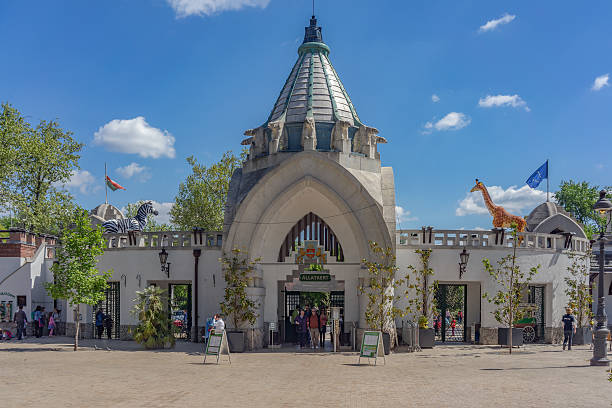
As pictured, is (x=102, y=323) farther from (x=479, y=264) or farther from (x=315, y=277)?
(x=479, y=264)

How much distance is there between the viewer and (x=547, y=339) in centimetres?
2445

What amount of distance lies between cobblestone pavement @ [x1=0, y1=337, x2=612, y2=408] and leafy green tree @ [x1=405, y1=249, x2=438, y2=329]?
67.6 inches

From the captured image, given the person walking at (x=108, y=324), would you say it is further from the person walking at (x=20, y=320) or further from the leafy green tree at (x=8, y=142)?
the leafy green tree at (x=8, y=142)

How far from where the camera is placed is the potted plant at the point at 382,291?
21141 mm

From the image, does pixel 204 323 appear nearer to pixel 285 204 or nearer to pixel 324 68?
pixel 285 204

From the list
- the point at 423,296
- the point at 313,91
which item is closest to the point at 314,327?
the point at 423,296

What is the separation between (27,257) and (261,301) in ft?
48.1

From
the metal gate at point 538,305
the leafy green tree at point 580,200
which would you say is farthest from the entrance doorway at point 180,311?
the leafy green tree at point 580,200

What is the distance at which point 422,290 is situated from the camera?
74.5 feet

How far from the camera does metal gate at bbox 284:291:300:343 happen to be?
25016 millimetres

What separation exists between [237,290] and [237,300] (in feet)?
1.64

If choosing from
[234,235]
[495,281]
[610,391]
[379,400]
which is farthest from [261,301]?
[610,391]

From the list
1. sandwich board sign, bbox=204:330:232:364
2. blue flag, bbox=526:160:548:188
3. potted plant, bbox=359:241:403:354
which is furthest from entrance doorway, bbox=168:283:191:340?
blue flag, bbox=526:160:548:188

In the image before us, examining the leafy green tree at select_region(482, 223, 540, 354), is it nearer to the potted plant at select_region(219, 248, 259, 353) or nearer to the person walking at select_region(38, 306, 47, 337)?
the potted plant at select_region(219, 248, 259, 353)
